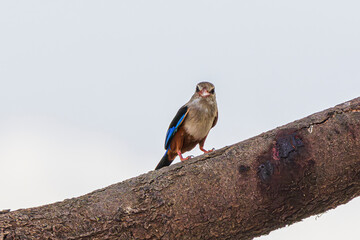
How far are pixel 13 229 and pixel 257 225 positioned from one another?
1.70 meters

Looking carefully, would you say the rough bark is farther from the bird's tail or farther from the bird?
the bird's tail

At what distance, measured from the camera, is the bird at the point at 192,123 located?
19.3ft

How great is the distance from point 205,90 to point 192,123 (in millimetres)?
489

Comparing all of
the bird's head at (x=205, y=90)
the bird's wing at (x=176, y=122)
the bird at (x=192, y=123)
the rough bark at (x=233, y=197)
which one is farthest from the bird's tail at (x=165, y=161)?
the rough bark at (x=233, y=197)

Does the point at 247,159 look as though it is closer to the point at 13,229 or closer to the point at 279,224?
the point at 279,224

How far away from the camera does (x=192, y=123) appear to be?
5.88 meters

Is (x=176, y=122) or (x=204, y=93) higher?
(x=204, y=93)

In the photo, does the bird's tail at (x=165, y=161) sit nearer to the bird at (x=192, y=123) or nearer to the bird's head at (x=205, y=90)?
the bird at (x=192, y=123)

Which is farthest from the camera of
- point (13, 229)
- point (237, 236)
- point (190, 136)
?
point (190, 136)

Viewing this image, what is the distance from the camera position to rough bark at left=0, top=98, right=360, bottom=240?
11.1 feet

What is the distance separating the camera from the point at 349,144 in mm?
3494

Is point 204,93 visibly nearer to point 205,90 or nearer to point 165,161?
point 205,90

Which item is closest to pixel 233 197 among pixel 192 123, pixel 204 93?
pixel 192 123

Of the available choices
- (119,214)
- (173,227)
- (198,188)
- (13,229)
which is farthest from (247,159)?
(13,229)
